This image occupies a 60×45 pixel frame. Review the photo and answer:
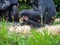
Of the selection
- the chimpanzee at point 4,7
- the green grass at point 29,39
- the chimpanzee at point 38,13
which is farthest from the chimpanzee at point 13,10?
the green grass at point 29,39

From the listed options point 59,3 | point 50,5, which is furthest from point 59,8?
point 50,5

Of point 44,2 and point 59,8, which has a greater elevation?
point 44,2

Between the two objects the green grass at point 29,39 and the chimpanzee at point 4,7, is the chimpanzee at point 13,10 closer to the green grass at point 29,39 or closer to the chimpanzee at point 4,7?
the chimpanzee at point 4,7

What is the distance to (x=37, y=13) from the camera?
8.37 metres

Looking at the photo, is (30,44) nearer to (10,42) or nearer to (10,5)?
(10,42)

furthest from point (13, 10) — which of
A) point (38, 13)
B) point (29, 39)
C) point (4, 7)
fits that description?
point (29, 39)

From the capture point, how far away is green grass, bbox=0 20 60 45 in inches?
211

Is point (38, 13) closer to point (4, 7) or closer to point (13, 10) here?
point (4, 7)

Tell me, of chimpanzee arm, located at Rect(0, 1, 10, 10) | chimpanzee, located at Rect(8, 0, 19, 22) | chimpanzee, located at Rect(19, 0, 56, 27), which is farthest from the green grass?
chimpanzee, located at Rect(8, 0, 19, 22)

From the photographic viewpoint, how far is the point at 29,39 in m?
5.55

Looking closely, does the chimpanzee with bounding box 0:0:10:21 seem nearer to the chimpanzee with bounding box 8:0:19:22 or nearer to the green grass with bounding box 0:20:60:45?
the chimpanzee with bounding box 8:0:19:22

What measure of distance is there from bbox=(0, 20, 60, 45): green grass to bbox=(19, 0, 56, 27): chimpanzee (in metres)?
2.04

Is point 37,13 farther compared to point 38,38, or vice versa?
point 37,13

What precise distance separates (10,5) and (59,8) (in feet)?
21.8
